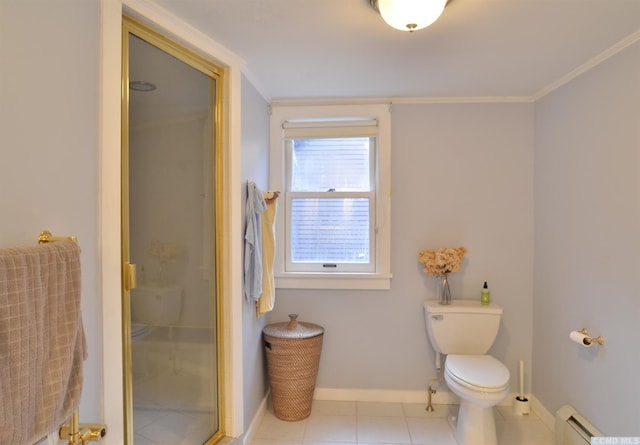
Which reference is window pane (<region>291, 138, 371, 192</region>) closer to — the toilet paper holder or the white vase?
the white vase

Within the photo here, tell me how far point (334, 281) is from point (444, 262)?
0.80 meters

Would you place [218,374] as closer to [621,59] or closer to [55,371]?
[55,371]

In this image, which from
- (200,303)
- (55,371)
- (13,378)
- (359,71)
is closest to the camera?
(13,378)

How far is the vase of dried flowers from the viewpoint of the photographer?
258cm

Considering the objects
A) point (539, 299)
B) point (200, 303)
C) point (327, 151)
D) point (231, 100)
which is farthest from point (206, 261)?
point (539, 299)

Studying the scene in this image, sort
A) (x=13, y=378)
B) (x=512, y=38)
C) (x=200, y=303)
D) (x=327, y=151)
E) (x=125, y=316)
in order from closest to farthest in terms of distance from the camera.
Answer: (x=13, y=378) < (x=125, y=316) < (x=512, y=38) < (x=200, y=303) < (x=327, y=151)

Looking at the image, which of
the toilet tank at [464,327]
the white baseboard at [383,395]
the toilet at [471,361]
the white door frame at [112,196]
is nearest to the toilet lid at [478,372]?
the toilet at [471,361]

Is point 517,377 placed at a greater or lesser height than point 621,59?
lesser

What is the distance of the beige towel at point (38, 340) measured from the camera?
0.81m

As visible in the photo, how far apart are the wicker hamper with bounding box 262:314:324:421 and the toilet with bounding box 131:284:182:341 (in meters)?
0.89

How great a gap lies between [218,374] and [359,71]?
1894 mm

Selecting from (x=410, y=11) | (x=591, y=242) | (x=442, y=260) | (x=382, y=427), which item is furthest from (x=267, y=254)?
(x=591, y=242)

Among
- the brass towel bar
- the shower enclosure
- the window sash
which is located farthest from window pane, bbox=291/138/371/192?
the brass towel bar

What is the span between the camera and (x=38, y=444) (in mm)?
945
